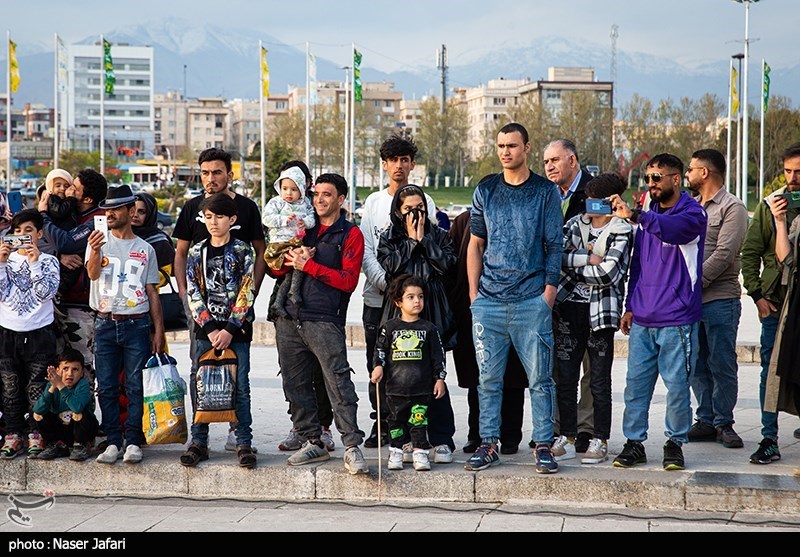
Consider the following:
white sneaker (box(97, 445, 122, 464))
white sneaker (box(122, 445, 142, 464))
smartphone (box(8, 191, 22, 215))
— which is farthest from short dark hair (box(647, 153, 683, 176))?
smartphone (box(8, 191, 22, 215))

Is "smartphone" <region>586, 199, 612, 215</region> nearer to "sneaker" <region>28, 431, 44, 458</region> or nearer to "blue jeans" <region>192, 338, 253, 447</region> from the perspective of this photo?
"blue jeans" <region>192, 338, 253, 447</region>

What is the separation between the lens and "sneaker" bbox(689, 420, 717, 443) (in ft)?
24.3

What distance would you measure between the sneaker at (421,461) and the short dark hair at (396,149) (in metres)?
2.09

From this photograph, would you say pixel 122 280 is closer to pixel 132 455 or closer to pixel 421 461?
pixel 132 455

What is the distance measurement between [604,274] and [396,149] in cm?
172

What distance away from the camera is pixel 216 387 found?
6.55 meters

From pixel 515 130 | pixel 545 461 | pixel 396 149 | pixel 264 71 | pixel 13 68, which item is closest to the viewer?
pixel 545 461

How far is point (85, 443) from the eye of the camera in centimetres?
688

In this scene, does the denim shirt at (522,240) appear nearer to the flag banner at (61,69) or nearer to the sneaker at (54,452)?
the sneaker at (54,452)

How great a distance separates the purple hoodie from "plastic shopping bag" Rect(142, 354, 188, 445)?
3.13 m

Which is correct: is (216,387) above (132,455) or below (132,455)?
above

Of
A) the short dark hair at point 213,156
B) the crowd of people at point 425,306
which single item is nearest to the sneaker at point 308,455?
the crowd of people at point 425,306

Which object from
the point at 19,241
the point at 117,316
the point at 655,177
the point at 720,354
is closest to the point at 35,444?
the point at 117,316

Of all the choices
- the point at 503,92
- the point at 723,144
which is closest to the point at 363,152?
the point at 723,144
